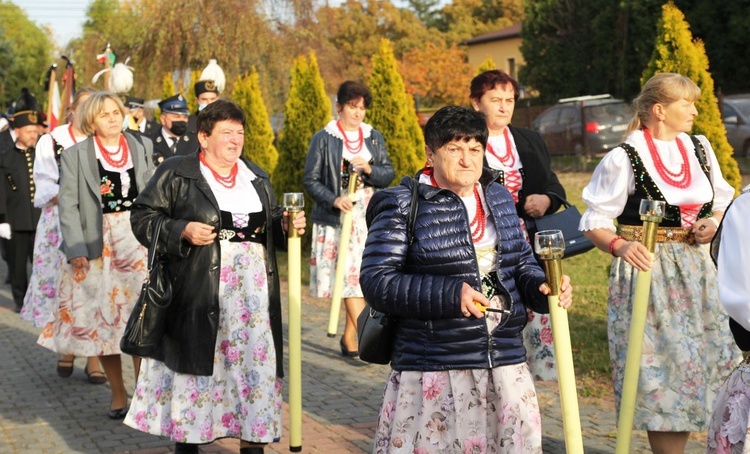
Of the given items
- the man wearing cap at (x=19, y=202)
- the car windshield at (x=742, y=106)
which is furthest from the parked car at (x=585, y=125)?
the man wearing cap at (x=19, y=202)

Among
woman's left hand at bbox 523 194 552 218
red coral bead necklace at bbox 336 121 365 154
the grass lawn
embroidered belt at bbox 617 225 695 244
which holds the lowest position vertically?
the grass lawn

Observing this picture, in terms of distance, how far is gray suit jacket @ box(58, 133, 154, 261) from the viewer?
7.55m

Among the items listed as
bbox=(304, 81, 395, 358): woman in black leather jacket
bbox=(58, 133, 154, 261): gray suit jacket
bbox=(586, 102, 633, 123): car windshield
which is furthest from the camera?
bbox=(586, 102, 633, 123): car windshield

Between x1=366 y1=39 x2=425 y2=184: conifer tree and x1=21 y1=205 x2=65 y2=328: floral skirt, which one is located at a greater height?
x1=366 y1=39 x2=425 y2=184: conifer tree

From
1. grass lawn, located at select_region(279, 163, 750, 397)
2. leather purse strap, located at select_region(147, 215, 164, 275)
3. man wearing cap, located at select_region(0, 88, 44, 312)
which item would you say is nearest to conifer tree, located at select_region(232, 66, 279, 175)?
grass lawn, located at select_region(279, 163, 750, 397)

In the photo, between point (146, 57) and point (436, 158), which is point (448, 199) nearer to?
point (436, 158)

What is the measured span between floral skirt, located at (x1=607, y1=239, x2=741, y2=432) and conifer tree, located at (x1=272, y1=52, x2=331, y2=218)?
34.9 ft

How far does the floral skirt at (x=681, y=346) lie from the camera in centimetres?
543

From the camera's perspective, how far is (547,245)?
4.02m

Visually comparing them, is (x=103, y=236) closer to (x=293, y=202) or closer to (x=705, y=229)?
(x=293, y=202)

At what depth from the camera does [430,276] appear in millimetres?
4184

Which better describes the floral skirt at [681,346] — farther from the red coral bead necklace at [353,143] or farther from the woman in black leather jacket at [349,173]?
the red coral bead necklace at [353,143]

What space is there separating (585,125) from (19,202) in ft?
60.2

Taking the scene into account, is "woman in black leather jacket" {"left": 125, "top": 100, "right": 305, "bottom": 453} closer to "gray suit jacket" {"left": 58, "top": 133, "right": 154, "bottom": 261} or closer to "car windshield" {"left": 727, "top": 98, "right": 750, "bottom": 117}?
"gray suit jacket" {"left": 58, "top": 133, "right": 154, "bottom": 261}
